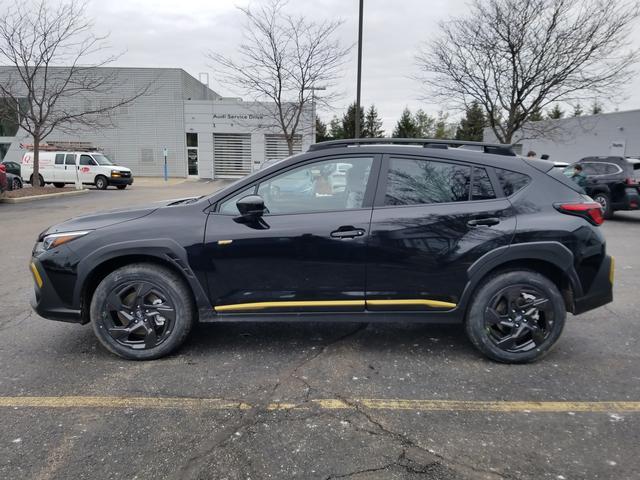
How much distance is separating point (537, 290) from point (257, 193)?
89.6 inches

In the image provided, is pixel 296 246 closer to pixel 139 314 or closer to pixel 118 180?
pixel 139 314

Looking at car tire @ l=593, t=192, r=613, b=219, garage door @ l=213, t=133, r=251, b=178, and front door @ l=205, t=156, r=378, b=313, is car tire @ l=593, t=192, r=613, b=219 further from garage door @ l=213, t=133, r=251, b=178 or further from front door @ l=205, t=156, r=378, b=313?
garage door @ l=213, t=133, r=251, b=178

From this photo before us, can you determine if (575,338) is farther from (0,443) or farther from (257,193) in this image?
(0,443)

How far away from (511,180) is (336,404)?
2150 millimetres

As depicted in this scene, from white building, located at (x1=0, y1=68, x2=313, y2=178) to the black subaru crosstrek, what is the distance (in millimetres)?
31865

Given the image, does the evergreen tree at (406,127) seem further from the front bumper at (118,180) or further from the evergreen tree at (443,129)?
the front bumper at (118,180)

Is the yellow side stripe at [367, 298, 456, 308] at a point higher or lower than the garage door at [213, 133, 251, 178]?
lower

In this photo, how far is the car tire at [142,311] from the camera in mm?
3465

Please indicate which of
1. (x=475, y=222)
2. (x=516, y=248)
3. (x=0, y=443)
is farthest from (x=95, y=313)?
(x=516, y=248)

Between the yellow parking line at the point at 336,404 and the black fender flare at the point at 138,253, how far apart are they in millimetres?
826

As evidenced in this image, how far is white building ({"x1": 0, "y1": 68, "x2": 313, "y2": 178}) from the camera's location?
35.1 metres

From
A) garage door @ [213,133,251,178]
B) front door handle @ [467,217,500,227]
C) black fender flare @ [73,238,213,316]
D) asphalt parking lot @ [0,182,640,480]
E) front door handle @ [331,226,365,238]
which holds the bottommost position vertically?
asphalt parking lot @ [0,182,640,480]

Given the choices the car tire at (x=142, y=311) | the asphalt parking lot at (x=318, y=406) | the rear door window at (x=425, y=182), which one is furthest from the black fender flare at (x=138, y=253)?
the rear door window at (x=425, y=182)

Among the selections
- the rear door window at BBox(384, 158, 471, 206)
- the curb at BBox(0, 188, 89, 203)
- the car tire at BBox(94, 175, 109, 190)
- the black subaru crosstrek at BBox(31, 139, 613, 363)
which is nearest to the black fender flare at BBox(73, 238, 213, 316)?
the black subaru crosstrek at BBox(31, 139, 613, 363)
